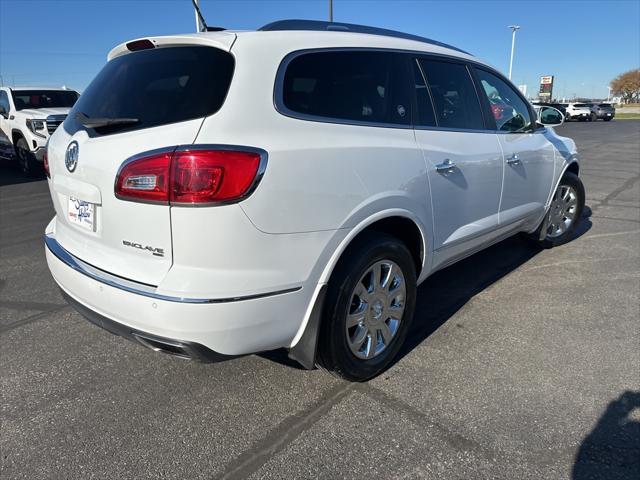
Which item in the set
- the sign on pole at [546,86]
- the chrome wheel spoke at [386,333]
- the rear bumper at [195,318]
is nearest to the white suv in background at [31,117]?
the rear bumper at [195,318]

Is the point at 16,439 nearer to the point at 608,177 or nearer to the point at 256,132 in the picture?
the point at 256,132

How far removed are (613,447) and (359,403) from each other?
46.9 inches

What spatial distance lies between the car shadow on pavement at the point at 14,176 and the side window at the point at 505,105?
32.4ft

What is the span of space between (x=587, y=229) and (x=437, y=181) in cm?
405

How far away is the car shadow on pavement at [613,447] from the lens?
2059mm

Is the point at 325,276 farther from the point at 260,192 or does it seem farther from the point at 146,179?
the point at 146,179

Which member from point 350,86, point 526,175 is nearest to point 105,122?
point 350,86

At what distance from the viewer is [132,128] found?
7.06 ft

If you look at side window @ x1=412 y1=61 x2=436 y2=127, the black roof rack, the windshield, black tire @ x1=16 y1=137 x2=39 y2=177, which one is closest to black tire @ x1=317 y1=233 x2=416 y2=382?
side window @ x1=412 y1=61 x2=436 y2=127

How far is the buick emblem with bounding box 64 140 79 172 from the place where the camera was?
7.78 ft

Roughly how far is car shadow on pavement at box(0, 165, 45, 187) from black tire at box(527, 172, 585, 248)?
10.1 metres

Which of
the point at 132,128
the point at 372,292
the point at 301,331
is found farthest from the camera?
the point at 372,292

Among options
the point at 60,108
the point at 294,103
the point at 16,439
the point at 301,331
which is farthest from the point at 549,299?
the point at 60,108

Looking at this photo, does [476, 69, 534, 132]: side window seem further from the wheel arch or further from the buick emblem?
the buick emblem
